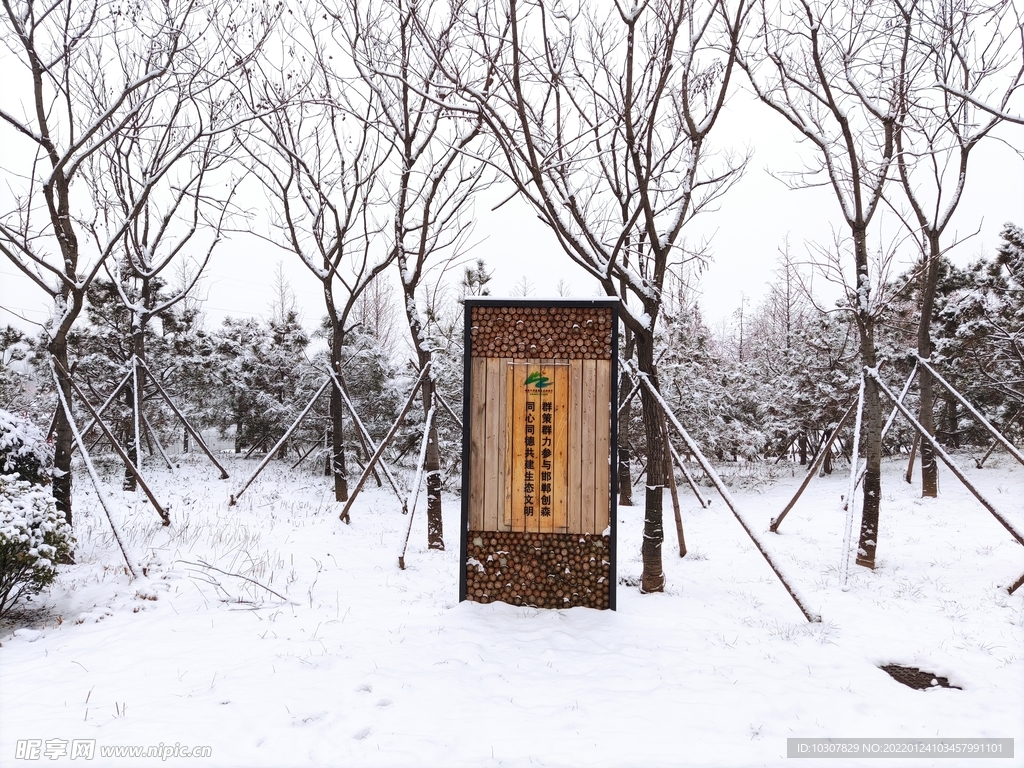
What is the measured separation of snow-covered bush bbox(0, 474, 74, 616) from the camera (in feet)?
13.1

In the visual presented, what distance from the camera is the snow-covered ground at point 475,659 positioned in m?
2.94

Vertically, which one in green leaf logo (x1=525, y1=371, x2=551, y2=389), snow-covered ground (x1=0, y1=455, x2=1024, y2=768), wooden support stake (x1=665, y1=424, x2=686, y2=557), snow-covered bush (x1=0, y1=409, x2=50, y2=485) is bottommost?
snow-covered ground (x1=0, y1=455, x2=1024, y2=768)

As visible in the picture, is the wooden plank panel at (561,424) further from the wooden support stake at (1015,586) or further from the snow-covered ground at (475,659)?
the wooden support stake at (1015,586)

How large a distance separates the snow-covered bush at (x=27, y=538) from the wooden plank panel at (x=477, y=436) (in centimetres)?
339

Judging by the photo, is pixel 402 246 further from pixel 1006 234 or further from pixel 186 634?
pixel 1006 234

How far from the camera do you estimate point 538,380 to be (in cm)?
494

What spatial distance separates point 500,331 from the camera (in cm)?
499

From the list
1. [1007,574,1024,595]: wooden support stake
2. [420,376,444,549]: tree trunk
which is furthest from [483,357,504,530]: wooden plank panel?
[1007,574,1024,595]: wooden support stake

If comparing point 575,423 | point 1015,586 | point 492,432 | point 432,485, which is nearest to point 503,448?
point 492,432

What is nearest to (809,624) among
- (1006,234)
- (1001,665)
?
(1001,665)

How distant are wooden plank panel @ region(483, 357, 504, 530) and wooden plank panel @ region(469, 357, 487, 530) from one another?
3 centimetres

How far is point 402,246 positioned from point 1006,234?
1248cm

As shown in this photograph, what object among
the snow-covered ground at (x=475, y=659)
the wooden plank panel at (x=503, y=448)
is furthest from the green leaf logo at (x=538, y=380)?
the snow-covered ground at (x=475, y=659)

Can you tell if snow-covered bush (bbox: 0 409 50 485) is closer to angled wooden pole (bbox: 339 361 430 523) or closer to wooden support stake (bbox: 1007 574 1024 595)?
angled wooden pole (bbox: 339 361 430 523)
